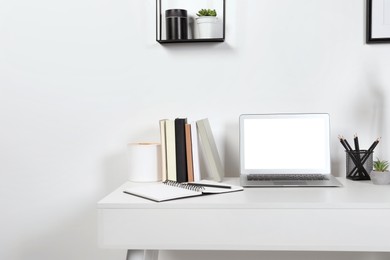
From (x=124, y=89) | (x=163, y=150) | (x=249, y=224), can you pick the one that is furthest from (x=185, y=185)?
(x=124, y=89)

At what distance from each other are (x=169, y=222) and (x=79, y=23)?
1.01 m

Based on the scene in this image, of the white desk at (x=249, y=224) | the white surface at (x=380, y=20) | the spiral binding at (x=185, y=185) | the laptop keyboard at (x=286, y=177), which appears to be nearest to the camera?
the white desk at (x=249, y=224)

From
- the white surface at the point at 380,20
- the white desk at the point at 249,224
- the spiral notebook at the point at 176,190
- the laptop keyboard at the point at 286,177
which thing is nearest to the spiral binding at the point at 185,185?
the spiral notebook at the point at 176,190

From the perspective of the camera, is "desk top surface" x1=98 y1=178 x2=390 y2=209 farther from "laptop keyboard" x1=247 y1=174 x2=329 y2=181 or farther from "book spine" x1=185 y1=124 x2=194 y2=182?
"book spine" x1=185 y1=124 x2=194 y2=182

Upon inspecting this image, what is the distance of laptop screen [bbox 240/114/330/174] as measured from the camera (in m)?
1.86

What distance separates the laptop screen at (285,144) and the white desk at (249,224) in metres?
0.37

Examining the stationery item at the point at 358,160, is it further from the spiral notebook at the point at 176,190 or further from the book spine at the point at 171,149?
the book spine at the point at 171,149

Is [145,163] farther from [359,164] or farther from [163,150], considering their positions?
[359,164]

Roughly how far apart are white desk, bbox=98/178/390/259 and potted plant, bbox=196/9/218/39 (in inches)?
29.2

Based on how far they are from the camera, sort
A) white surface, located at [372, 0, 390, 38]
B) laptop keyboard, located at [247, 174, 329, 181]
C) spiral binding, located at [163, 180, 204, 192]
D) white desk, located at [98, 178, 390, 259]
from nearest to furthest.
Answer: white desk, located at [98, 178, 390, 259], spiral binding, located at [163, 180, 204, 192], laptop keyboard, located at [247, 174, 329, 181], white surface, located at [372, 0, 390, 38]

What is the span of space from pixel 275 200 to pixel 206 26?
30.9 inches

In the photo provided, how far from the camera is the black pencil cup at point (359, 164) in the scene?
181 cm

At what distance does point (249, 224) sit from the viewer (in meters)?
1.48

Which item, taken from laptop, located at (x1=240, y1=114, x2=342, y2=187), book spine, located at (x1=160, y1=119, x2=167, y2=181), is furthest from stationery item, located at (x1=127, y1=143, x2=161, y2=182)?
laptop, located at (x1=240, y1=114, x2=342, y2=187)
